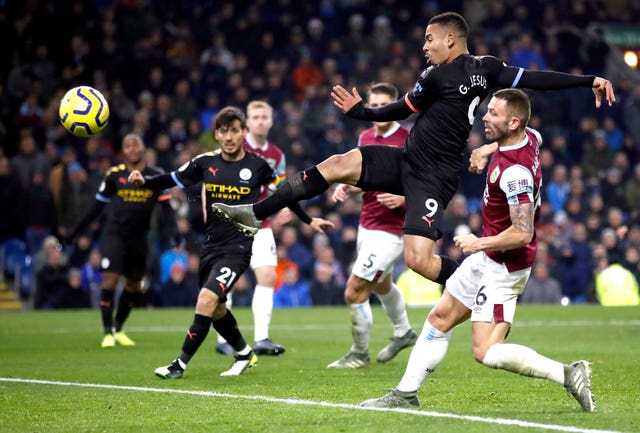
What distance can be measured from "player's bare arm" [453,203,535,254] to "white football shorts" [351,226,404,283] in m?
3.85

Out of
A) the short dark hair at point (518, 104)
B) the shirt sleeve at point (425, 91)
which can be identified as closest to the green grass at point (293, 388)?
the short dark hair at point (518, 104)

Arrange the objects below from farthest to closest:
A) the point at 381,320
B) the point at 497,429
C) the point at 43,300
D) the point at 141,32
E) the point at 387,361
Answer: the point at 141,32 < the point at 43,300 < the point at 381,320 < the point at 387,361 < the point at 497,429

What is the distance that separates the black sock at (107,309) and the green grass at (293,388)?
321mm

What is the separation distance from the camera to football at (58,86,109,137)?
1050 cm

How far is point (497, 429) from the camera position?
6.78m

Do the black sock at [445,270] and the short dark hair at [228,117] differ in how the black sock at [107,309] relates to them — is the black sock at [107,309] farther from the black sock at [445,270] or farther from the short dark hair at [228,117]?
the black sock at [445,270]

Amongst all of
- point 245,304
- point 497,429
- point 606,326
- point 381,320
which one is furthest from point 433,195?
point 245,304

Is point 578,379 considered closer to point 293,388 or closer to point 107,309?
point 293,388

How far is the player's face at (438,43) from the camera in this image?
8508mm

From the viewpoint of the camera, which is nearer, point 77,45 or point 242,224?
point 242,224

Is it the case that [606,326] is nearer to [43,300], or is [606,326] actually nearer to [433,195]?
[433,195]

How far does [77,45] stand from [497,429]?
700 inches

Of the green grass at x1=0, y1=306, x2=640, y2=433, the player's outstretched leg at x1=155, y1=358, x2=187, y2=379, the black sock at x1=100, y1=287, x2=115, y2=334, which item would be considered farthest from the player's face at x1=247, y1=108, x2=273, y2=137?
the player's outstretched leg at x1=155, y1=358, x2=187, y2=379

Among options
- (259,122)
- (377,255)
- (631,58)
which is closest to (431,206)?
(377,255)
